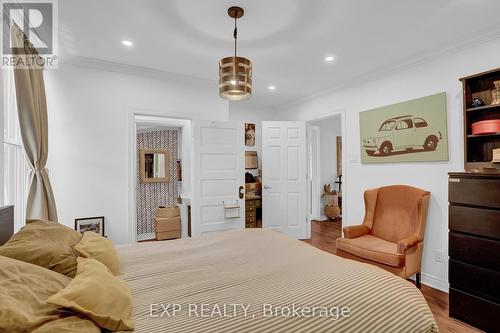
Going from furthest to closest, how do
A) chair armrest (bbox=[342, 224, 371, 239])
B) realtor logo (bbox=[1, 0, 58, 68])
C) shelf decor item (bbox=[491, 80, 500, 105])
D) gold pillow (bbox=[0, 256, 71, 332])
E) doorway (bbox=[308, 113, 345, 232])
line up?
1. doorway (bbox=[308, 113, 345, 232])
2. chair armrest (bbox=[342, 224, 371, 239])
3. shelf decor item (bbox=[491, 80, 500, 105])
4. realtor logo (bbox=[1, 0, 58, 68])
5. gold pillow (bbox=[0, 256, 71, 332])

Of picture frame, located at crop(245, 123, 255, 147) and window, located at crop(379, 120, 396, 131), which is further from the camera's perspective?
picture frame, located at crop(245, 123, 255, 147)

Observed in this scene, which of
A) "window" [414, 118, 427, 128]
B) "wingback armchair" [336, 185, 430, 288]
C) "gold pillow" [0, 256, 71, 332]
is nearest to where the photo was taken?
"gold pillow" [0, 256, 71, 332]

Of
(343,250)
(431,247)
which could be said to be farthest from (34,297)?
(431,247)

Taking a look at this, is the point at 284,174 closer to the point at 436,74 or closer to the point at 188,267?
the point at 436,74

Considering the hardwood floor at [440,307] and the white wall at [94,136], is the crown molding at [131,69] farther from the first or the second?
the hardwood floor at [440,307]

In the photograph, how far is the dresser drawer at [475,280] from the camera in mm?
2035

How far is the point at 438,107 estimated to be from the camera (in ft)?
9.52

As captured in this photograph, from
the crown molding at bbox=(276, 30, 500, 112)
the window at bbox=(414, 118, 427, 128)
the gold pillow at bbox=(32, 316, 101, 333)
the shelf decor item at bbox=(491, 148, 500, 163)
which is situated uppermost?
the crown molding at bbox=(276, 30, 500, 112)

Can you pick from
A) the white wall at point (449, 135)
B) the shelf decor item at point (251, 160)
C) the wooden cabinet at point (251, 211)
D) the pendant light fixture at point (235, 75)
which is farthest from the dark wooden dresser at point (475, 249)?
the shelf decor item at point (251, 160)

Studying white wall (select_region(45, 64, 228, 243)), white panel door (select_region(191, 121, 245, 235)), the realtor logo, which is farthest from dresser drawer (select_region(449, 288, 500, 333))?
the realtor logo

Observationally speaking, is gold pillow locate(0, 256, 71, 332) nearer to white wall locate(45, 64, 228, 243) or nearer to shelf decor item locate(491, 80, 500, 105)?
white wall locate(45, 64, 228, 243)

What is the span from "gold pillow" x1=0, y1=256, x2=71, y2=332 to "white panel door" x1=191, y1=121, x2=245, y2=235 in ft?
8.88

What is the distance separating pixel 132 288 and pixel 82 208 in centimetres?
237

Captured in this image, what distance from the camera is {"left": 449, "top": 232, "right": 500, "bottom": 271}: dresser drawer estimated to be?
2.04 m
